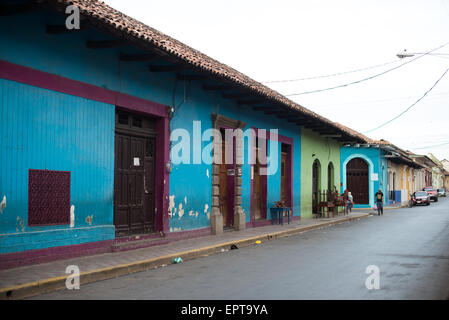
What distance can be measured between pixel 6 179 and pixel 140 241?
3446mm

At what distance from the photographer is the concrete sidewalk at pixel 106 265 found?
19.5 feet

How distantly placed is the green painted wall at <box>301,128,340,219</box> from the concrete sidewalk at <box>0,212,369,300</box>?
8.35 metres

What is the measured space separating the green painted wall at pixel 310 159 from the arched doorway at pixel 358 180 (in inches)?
347

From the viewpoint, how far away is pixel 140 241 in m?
9.77

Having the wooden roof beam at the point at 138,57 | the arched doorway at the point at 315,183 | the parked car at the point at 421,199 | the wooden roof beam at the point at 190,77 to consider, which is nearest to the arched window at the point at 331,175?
the arched doorway at the point at 315,183

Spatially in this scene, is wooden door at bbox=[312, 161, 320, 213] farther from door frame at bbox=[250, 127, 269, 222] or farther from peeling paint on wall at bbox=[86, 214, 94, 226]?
peeling paint on wall at bbox=[86, 214, 94, 226]

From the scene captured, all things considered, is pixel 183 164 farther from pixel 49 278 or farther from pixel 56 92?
pixel 49 278

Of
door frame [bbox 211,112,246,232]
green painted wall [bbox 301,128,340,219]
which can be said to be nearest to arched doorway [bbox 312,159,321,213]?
green painted wall [bbox 301,128,340,219]

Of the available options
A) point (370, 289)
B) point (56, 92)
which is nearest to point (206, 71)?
point (56, 92)

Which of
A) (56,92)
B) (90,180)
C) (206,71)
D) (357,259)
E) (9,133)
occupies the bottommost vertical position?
(357,259)

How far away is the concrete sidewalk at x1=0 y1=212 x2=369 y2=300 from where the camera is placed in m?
5.95

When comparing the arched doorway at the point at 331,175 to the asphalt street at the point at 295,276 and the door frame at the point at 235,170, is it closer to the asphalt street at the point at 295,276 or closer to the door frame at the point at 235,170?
the door frame at the point at 235,170

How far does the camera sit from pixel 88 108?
8.65 m

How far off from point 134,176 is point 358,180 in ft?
82.9
